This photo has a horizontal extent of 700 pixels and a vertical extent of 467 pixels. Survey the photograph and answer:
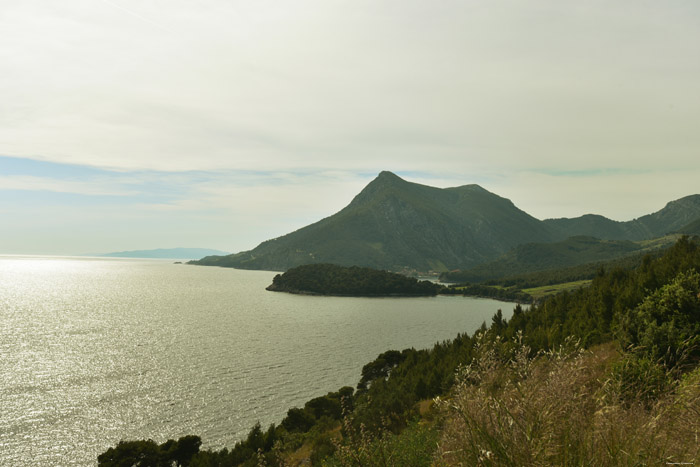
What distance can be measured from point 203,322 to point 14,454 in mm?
71610

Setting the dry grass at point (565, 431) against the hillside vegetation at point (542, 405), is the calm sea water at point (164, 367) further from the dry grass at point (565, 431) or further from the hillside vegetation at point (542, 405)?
the dry grass at point (565, 431)

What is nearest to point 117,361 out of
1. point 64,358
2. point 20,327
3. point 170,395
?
point 64,358

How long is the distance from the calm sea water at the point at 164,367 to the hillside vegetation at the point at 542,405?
8.35 meters

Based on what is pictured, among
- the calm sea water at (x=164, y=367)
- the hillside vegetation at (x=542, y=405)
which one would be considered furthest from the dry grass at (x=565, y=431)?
the calm sea water at (x=164, y=367)

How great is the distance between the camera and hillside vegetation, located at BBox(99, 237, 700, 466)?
5059mm

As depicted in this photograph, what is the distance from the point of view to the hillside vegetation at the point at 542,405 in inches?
199

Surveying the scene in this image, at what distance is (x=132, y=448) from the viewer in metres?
31.4

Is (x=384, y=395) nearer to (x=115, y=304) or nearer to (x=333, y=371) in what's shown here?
(x=333, y=371)

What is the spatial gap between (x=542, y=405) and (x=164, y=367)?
68.1 meters

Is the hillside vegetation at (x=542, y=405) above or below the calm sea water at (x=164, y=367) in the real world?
above

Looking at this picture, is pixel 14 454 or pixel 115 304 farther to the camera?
pixel 115 304

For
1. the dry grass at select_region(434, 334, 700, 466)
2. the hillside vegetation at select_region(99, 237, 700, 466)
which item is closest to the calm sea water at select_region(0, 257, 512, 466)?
the hillside vegetation at select_region(99, 237, 700, 466)

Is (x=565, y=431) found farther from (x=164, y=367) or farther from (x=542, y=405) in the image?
(x=164, y=367)

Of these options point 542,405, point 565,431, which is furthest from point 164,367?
point 565,431
